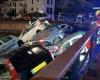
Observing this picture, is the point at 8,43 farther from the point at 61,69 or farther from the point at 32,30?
the point at 61,69

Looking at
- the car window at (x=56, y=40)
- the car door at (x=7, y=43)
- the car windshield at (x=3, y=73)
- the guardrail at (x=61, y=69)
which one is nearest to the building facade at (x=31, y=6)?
the car window at (x=56, y=40)

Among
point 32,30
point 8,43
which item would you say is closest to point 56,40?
point 8,43

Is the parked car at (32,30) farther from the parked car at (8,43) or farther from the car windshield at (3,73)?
the car windshield at (3,73)

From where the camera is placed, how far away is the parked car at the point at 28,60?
274 inches

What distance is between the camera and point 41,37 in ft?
64.5

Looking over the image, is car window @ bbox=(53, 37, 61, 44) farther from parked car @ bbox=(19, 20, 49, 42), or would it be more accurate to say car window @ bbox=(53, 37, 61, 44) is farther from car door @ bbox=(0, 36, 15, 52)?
parked car @ bbox=(19, 20, 49, 42)

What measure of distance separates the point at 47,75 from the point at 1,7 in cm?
13026

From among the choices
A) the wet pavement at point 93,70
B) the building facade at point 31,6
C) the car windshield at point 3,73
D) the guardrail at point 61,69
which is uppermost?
the guardrail at point 61,69

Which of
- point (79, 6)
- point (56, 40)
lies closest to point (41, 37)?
point (56, 40)

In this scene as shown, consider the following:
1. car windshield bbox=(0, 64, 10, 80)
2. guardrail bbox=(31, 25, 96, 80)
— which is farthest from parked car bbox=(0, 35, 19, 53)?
guardrail bbox=(31, 25, 96, 80)

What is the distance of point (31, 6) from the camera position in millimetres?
121125

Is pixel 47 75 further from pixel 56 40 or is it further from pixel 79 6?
pixel 79 6

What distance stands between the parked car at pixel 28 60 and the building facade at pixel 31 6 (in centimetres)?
10688

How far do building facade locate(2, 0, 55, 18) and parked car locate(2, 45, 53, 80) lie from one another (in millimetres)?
106881
